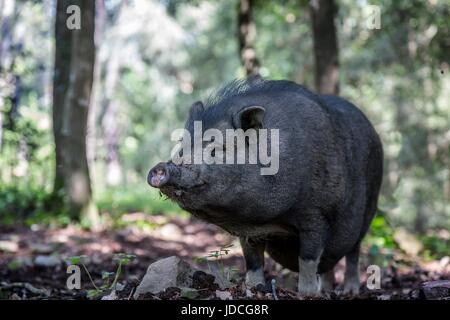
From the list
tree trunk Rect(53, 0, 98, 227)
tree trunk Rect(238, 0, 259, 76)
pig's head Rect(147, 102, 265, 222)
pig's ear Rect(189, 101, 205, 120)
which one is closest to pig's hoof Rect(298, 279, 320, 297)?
pig's head Rect(147, 102, 265, 222)

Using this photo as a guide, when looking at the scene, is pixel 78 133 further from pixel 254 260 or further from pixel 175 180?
pixel 175 180

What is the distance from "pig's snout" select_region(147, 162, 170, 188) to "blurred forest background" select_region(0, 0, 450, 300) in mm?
970

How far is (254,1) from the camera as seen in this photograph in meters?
14.0

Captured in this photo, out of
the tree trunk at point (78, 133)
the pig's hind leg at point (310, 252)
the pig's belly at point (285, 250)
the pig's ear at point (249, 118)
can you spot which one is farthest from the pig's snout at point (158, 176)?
the tree trunk at point (78, 133)

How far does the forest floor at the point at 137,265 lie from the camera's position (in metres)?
4.85

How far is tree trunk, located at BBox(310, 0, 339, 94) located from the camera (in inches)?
435

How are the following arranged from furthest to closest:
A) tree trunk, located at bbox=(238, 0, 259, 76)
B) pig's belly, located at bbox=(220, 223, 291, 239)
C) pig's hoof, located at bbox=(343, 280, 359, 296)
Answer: tree trunk, located at bbox=(238, 0, 259, 76) < pig's hoof, located at bbox=(343, 280, 359, 296) < pig's belly, located at bbox=(220, 223, 291, 239)

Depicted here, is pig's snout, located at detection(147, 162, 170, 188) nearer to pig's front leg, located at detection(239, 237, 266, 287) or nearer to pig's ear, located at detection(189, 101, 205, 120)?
pig's ear, located at detection(189, 101, 205, 120)

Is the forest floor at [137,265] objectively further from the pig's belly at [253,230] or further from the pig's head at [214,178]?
the pig's head at [214,178]

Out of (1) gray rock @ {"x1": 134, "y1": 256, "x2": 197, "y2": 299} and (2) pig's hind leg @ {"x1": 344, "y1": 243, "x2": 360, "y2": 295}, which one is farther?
(2) pig's hind leg @ {"x1": 344, "y1": 243, "x2": 360, "y2": 295}

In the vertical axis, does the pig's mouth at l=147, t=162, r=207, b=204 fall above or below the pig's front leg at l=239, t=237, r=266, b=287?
above

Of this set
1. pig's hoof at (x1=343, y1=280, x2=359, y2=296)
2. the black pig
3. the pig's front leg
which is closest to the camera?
the black pig

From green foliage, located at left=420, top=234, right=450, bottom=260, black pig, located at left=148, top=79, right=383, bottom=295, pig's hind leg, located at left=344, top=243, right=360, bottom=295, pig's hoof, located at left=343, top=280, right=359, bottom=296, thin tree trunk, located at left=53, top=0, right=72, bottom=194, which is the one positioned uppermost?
thin tree trunk, located at left=53, top=0, right=72, bottom=194
